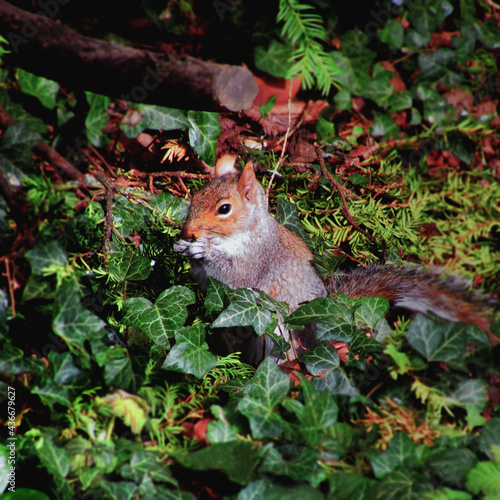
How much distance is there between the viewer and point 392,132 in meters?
1.97

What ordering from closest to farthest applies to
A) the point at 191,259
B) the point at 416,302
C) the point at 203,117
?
the point at 416,302, the point at 203,117, the point at 191,259

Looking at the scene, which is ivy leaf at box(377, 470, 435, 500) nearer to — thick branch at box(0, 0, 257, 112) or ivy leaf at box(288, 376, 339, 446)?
ivy leaf at box(288, 376, 339, 446)

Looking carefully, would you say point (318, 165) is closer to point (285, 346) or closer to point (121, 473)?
point (285, 346)

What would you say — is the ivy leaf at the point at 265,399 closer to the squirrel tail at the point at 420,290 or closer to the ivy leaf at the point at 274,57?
the squirrel tail at the point at 420,290

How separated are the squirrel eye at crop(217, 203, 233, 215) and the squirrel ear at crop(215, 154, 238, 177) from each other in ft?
0.66

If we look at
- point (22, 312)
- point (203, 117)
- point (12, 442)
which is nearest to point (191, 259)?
point (203, 117)

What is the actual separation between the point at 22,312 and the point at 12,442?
362 millimetres

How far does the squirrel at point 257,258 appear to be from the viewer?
169 centimetres


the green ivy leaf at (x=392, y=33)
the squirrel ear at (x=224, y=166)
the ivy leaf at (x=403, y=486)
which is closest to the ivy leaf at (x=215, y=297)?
the squirrel ear at (x=224, y=166)

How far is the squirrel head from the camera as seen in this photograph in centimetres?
168

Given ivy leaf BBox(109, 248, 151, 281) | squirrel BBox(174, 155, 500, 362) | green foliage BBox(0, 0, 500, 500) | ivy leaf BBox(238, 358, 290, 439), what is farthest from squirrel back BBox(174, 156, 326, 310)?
ivy leaf BBox(238, 358, 290, 439)

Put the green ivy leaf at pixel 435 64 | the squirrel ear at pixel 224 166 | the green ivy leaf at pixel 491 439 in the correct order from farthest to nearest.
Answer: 1. the green ivy leaf at pixel 435 64
2. the squirrel ear at pixel 224 166
3. the green ivy leaf at pixel 491 439

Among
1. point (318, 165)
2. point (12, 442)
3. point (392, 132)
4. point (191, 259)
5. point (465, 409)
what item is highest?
point (392, 132)

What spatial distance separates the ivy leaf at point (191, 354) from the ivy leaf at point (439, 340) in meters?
0.61
